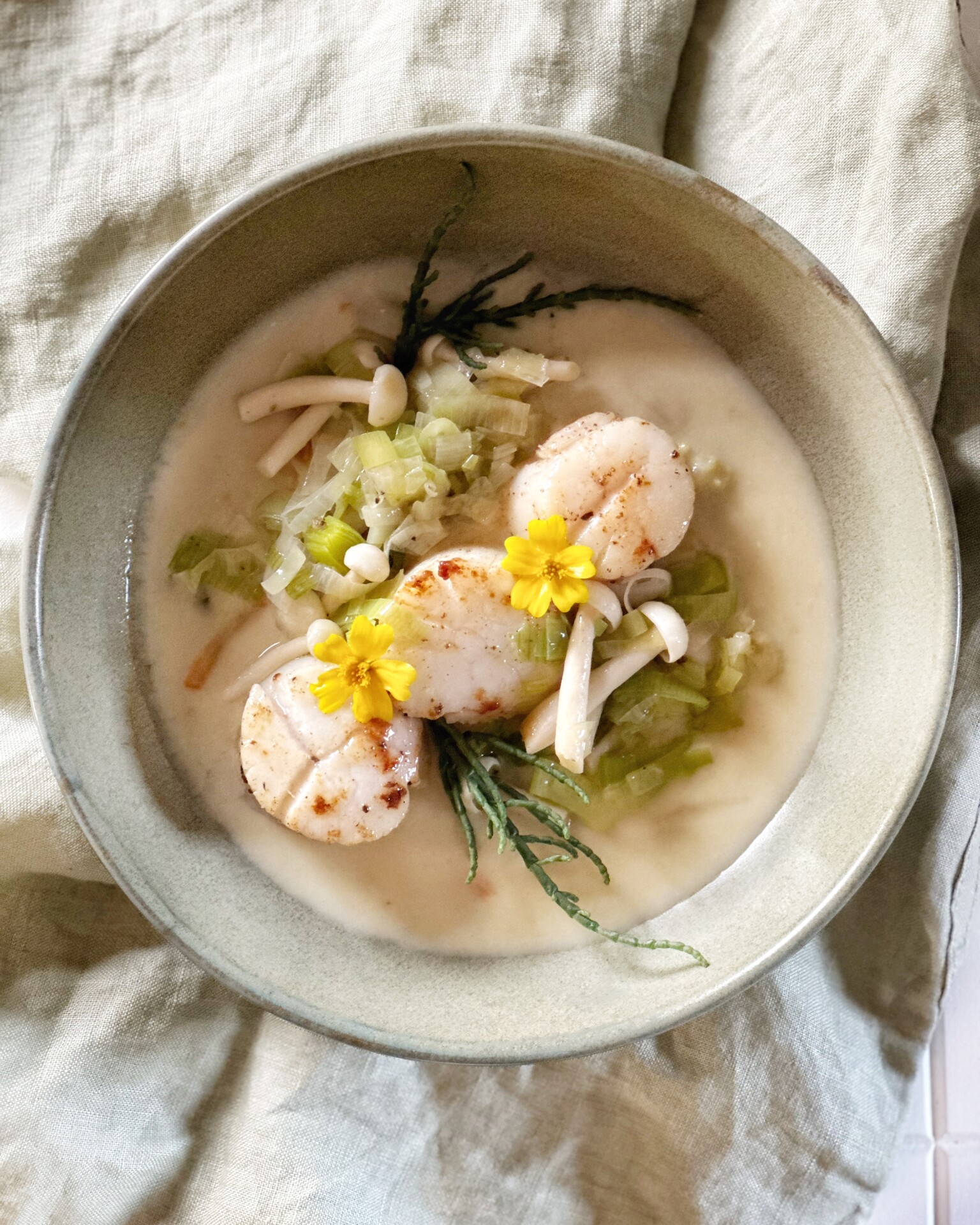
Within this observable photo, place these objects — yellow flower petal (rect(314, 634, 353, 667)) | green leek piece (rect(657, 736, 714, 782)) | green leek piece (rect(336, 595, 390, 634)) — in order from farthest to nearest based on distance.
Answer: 1. green leek piece (rect(657, 736, 714, 782))
2. green leek piece (rect(336, 595, 390, 634))
3. yellow flower petal (rect(314, 634, 353, 667))

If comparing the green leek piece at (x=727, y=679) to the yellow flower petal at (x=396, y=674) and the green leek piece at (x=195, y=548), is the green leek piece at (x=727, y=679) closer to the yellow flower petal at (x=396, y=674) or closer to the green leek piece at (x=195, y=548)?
the yellow flower petal at (x=396, y=674)

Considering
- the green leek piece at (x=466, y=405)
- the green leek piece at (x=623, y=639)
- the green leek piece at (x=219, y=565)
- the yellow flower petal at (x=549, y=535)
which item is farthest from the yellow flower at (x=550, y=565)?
the green leek piece at (x=219, y=565)

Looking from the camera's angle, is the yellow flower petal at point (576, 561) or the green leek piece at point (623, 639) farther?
the green leek piece at point (623, 639)

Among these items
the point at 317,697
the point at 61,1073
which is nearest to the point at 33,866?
the point at 61,1073

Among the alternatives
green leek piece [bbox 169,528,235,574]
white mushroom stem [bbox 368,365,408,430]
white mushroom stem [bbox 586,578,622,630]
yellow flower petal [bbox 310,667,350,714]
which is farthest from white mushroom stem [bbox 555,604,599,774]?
green leek piece [bbox 169,528,235,574]

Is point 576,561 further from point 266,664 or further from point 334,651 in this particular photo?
point 266,664

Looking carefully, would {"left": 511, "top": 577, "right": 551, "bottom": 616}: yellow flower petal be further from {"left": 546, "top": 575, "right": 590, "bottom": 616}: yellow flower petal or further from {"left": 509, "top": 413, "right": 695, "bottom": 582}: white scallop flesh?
{"left": 509, "top": 413, "right": 695, "bottom": 582}: white scallop flesh

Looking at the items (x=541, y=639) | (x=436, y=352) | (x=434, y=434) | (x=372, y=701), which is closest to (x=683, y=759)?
(x=541, y=639)
